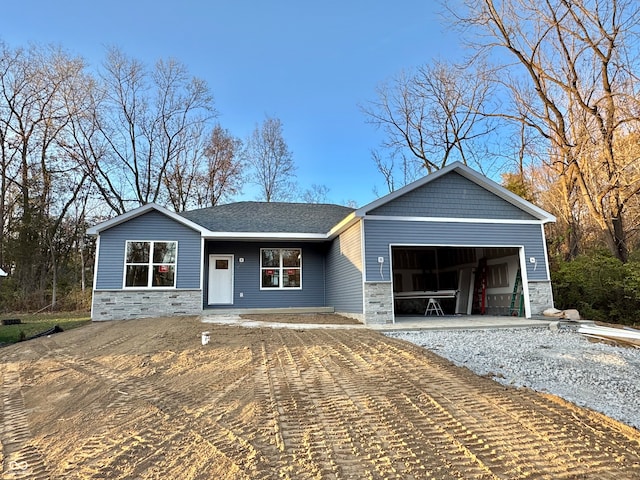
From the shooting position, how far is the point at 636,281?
9.43 metres

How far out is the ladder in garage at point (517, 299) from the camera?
1031cm

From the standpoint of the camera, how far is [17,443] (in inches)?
119

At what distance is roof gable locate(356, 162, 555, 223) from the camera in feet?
30.9

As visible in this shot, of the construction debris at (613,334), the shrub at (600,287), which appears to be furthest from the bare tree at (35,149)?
the shrub at (600,287)

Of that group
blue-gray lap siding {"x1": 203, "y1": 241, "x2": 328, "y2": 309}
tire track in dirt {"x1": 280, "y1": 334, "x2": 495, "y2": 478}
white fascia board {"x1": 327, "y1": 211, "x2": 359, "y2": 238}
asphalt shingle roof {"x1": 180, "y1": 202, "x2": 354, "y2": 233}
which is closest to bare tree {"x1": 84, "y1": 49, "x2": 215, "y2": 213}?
asphalt shingle roof {"x1": 180, "y1": 202, "x2": 354, "y2": 233}

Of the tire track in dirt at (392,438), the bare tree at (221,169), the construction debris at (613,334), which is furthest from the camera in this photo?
the bare tree at (221,169)

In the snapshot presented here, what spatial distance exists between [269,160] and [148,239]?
14.1 metres

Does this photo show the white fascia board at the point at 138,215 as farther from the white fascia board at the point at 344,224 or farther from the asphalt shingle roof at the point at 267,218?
the white fascia board at the point at 344,224

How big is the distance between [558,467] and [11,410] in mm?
4841

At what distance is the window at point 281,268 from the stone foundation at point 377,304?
413 cm

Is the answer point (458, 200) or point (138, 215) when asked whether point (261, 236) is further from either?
point (458, 200)

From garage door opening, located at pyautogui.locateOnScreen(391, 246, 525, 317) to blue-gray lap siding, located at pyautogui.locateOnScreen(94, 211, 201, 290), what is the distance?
Result: 626 centimetres

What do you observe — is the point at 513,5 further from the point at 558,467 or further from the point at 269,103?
the point at 558,467

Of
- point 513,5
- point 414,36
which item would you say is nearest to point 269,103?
point 414,36
